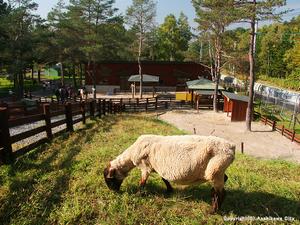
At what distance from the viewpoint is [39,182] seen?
5578 millimetres

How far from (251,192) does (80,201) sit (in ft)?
11.5

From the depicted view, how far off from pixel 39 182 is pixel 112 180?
151cm

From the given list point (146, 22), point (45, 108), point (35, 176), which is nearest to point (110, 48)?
point (146, 22)

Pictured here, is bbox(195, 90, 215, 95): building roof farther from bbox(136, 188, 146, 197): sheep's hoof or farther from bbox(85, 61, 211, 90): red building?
bbox(136, 188, 146, 197): sheep's hoof

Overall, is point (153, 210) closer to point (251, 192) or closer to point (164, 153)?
point (164, 153)

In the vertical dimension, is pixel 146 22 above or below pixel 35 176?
above

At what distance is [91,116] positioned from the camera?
47.0 ft

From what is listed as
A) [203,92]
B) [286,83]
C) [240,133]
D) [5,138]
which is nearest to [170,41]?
[286,83]

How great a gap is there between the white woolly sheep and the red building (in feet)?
118

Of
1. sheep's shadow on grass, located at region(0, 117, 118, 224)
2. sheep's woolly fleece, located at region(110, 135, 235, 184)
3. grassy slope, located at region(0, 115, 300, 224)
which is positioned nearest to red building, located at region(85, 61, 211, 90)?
sheep's shadow on grass, located at region(0, 117, 118, 224)

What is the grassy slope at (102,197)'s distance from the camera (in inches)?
183

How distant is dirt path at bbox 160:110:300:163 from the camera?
14.1 m

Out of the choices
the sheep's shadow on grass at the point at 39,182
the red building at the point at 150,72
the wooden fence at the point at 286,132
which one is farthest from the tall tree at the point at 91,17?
the sheep's shadow on grass at the point at 39,182

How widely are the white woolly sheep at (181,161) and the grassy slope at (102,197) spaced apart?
35 cm
